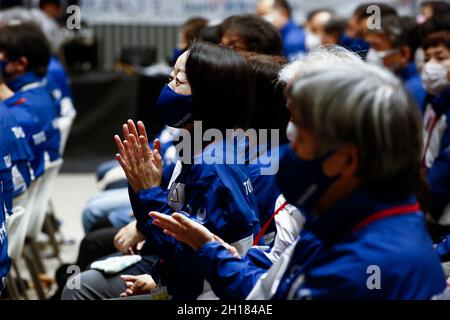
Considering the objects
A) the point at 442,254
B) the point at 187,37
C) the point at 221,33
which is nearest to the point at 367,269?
the point at 442,254

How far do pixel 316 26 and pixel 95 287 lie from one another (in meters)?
6.11

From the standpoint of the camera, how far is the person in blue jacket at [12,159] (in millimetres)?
3260

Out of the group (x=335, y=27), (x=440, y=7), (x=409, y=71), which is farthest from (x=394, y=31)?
(x=335, y=27)

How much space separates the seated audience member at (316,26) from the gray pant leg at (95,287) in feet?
18.2

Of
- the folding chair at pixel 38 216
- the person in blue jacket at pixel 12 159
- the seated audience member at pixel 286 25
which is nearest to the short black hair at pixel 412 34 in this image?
the seated audience member at pixel 286 25

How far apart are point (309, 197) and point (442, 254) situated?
128 centimetres

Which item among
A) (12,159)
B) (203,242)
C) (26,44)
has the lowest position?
(12,159)

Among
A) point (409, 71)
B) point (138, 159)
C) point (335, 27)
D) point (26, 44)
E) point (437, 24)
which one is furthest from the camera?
point (335, 27)

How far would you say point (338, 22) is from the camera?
7902 millimetres

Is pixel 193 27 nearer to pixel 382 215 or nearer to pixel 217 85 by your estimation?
pixel 217 85

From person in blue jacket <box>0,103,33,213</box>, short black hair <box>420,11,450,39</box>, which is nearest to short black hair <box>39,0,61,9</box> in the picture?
person in blue jacket <box>0,103,33,213</box>

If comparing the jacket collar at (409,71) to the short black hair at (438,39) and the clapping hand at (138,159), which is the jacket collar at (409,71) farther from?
the clapping hand at (138,159)

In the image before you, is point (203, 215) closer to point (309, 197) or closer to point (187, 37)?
point (309, 197)

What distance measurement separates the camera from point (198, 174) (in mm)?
2486
